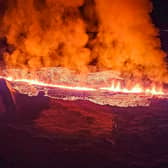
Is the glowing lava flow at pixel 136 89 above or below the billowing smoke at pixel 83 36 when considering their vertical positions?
below

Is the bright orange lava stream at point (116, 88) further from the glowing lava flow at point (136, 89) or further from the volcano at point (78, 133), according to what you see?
the volcano at point (78, 133)

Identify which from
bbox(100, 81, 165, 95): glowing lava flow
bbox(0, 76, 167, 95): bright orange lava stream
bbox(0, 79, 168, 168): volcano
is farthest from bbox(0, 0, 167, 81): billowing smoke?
bbox(0, 79, 168, 168): volcano

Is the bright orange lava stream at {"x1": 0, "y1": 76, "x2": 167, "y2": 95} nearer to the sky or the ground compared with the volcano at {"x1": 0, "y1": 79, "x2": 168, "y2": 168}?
nearer to the sky

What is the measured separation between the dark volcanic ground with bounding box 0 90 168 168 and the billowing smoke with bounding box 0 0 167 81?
252 centimetres

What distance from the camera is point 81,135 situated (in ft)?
21.8

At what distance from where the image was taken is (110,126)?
7.16 m

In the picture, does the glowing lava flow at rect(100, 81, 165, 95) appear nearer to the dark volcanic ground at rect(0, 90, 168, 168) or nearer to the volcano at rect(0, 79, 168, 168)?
the volcano at rect(0, 79, 168, 168)

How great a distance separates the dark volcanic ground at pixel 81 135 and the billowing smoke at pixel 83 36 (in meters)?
2.52

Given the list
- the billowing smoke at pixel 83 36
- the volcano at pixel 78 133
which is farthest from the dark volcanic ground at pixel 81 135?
the billowing smoke at pixel 83 36

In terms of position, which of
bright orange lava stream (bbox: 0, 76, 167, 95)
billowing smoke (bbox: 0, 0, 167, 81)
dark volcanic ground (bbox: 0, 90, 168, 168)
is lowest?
dark volcanic ground (bbox: 0, 90, 168, 168)

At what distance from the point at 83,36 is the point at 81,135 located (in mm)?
5694

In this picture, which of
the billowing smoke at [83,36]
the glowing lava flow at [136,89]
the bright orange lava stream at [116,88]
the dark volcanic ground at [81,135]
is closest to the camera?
the dark volcanic ground at [81,135]

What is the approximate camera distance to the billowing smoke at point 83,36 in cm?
1084

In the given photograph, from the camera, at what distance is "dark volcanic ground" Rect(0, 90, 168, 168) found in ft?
18.7
